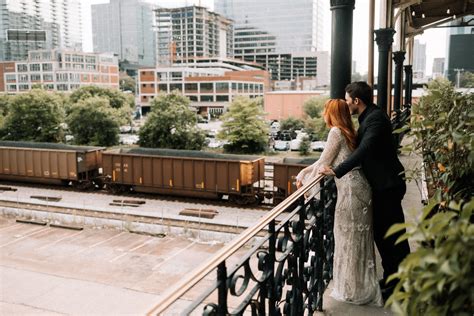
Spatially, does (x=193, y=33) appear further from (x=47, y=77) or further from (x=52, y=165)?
(x=52, y=165)

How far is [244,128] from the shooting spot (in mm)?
39344

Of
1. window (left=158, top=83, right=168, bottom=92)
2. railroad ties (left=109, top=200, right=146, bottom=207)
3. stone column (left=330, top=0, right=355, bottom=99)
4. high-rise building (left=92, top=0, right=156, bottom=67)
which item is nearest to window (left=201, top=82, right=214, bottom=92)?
window (left=158, top=83, right=168, bottom=92)

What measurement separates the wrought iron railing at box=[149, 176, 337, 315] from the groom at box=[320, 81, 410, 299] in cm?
32

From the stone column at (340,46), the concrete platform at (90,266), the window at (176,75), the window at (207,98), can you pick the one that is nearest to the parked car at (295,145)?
the concrete platform at (90,266)

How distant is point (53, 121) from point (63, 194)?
2313 cm

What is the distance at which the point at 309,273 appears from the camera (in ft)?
9.70

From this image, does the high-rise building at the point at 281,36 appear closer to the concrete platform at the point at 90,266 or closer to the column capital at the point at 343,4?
the concrete platform at the point at 90,266

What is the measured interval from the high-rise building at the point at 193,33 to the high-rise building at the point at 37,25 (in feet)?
91.9

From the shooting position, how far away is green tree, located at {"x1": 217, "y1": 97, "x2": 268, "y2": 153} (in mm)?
39094

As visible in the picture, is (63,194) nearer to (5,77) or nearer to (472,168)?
(472,168)

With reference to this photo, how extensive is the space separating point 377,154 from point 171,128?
37543 millimetres

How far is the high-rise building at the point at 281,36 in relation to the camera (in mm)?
130625

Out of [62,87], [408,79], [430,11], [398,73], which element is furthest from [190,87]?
[430,11]

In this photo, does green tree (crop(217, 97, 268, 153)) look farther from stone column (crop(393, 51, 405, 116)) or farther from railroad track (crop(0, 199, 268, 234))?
stone column (crop(393, 51, 405, 116))
